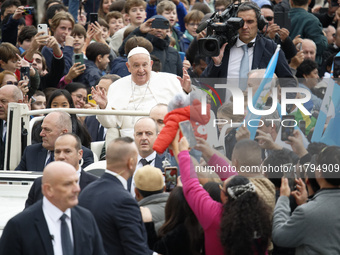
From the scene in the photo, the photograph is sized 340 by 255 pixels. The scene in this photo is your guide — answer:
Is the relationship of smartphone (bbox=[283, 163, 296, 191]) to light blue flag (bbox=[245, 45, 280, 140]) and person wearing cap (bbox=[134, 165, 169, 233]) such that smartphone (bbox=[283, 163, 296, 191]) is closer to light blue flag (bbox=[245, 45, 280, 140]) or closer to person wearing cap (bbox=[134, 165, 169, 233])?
light blue flag (bbox=[245, 45, 280, 140])

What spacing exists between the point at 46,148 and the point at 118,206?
2486 mm

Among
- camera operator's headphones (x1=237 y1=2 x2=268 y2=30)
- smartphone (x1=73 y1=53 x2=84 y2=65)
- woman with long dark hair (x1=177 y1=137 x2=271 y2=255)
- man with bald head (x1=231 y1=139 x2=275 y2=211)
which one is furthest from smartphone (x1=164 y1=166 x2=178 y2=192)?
smartphone (x1=73 y1=53 x2=84 y2=65)

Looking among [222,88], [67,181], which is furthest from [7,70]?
[67,181]

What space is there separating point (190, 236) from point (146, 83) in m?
3.56

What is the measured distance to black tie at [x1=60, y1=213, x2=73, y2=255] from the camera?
5.37 metres

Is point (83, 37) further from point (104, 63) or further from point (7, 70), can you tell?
point (7, 70)

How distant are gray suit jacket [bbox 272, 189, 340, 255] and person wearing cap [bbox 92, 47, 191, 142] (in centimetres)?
329

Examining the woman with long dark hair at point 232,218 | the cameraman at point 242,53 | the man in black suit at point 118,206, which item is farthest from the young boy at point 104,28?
the woman with long dark hair at point 232,218

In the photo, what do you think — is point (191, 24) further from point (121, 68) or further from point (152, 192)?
point (152, 192)

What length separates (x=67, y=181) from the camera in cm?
534

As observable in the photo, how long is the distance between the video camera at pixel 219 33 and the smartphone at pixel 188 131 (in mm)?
1653

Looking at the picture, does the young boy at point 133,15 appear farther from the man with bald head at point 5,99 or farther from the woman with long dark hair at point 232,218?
the woman with long dark hair at point 232,218

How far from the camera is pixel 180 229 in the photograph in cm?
596

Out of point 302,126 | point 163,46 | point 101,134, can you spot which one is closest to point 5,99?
point 101,134
